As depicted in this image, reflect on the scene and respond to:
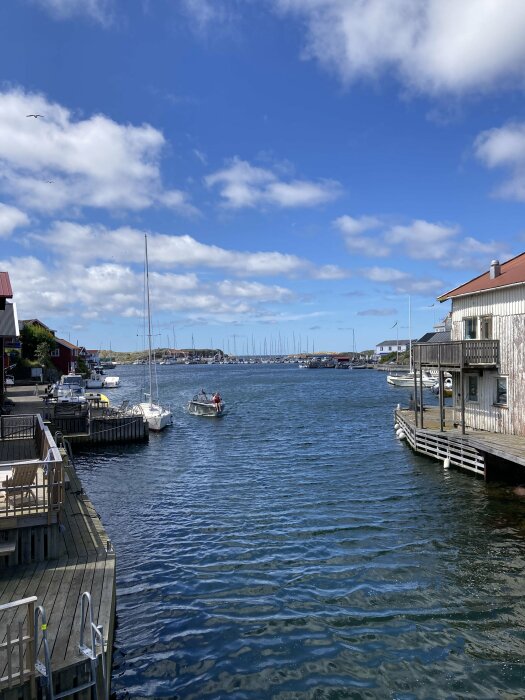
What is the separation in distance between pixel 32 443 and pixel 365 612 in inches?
649

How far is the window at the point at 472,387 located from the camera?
29053mm

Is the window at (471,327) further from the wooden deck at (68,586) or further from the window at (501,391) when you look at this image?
the wooden deck at (68,586)

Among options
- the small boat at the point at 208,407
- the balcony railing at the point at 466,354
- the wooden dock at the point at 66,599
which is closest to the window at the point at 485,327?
the balcony railing at the point at 466,354

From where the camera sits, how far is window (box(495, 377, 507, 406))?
26.7 m

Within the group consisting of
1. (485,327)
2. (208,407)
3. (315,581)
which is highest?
(485,327)

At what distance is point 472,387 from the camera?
96.6 ft

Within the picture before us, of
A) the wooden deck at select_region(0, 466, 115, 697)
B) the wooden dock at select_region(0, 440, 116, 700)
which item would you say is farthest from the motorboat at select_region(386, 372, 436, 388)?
the wooden dock at select_region(0, 440, 116, 700)

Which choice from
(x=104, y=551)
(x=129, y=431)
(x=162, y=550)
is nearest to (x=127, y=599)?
(x=104, y=551)

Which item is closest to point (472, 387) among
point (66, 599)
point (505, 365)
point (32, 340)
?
point (505, 365)

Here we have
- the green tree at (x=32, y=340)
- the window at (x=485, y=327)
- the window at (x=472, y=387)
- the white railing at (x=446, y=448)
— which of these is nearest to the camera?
the white railing at (x=446, y=448)

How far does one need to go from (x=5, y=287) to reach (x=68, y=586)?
19350mm

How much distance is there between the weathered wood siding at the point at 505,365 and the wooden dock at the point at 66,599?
64.6 feet

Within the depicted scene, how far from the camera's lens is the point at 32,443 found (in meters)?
23.4

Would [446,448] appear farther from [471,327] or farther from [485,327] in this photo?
[471,327]
